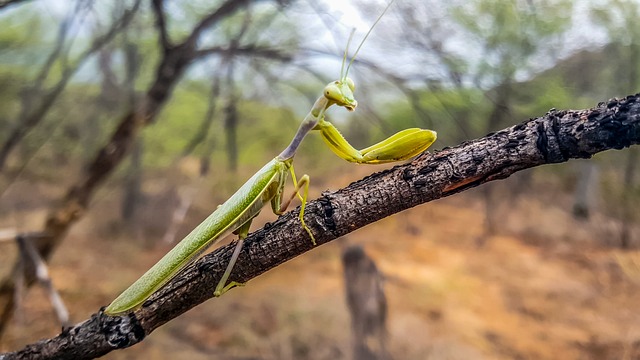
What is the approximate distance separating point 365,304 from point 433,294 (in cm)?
166

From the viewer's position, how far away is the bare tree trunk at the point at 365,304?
2994 millimetres

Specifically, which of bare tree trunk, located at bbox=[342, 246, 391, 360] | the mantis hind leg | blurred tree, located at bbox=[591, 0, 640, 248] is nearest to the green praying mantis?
the mantis hind leg

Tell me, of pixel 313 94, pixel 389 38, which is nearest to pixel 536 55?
pixel 389 38

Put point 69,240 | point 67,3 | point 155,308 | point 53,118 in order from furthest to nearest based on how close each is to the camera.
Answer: point 69,240
point 53,118
point 67,3
point 155,308

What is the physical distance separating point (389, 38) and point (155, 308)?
2.71 metres

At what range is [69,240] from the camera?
6164 mm

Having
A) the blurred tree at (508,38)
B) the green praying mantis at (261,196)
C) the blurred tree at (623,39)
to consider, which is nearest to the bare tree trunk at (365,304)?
the blurred tree at (508,38)

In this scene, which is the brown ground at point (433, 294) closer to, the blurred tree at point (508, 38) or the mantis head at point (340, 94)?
the blurred tree at point (508, 38)

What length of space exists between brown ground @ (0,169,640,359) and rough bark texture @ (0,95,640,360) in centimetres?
260

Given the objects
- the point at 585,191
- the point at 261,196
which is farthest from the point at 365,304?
the point at 585,191

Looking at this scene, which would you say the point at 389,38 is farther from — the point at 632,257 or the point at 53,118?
the point at 53,118

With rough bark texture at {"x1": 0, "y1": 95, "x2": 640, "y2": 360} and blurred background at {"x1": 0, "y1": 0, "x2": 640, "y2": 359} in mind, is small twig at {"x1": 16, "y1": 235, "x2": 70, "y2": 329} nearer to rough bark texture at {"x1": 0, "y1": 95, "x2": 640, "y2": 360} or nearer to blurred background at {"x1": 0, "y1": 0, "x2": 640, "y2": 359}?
blurred background at {"x1": 0, "y1": 0, "x2": 640, "y2": 359}

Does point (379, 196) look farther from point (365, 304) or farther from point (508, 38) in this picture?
point (508, 38)

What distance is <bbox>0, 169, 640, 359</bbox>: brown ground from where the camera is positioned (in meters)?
3.62
